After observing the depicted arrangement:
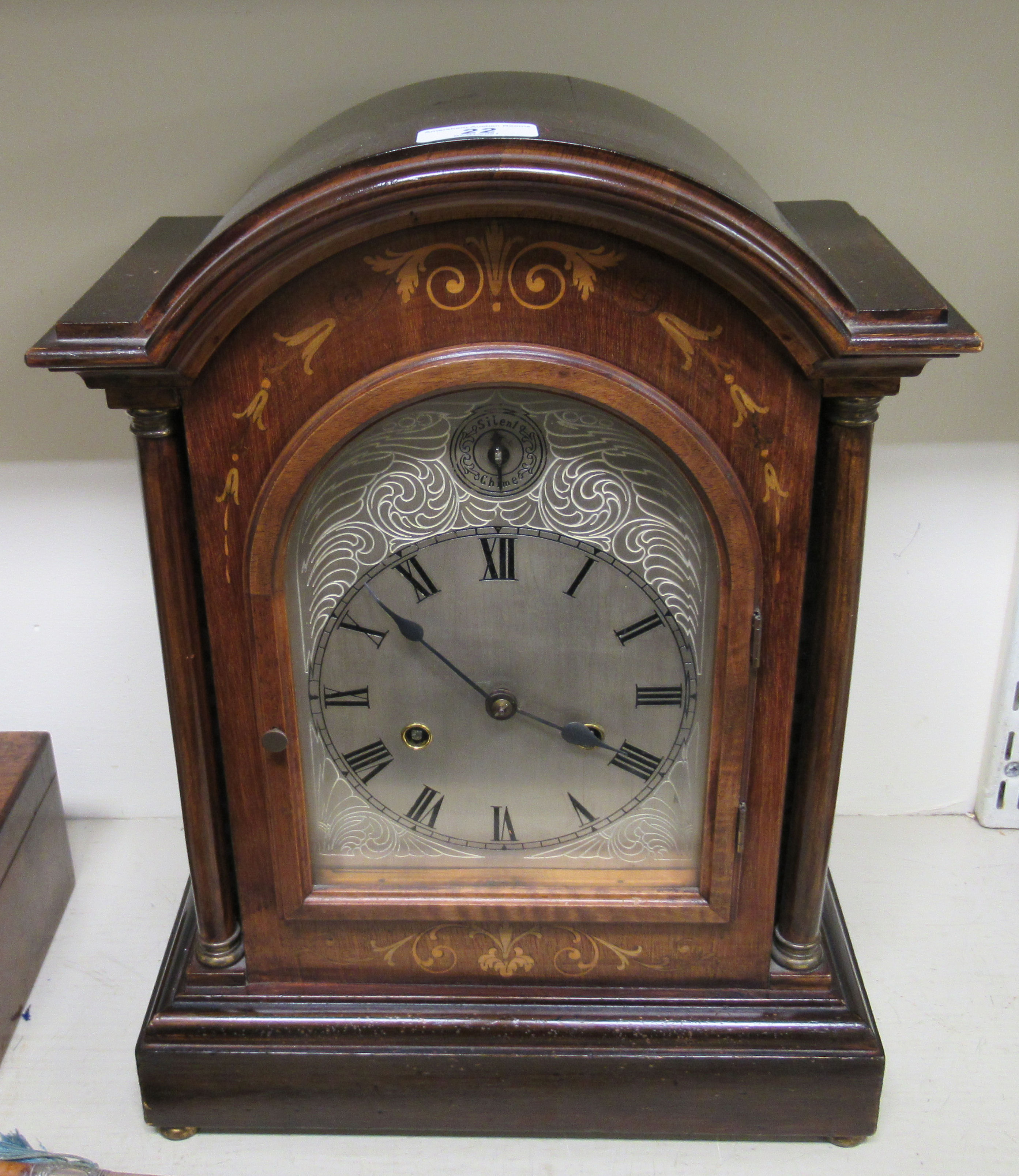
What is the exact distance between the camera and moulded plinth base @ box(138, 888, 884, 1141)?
4.02 ft

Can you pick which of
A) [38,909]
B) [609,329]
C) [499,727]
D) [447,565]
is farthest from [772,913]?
[38,909]

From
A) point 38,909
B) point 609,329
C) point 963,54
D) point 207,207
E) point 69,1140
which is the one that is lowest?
point 69,1140

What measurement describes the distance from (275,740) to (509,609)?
0.24m

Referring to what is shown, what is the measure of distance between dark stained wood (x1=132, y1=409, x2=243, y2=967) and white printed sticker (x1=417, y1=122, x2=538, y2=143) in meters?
0.31

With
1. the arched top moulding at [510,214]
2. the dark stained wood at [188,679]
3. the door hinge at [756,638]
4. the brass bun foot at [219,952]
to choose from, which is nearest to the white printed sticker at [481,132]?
the arched top moulding at [510,214]

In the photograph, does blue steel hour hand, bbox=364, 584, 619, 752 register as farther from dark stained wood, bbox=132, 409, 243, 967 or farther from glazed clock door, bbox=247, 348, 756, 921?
dark stained wood, bbox=132, 409, 243, 967

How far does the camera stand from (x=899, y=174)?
1349mm

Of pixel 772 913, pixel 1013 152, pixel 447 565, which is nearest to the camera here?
pixel 447 565

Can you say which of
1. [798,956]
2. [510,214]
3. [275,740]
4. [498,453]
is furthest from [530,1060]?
[510,214]

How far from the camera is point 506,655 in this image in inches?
44.7

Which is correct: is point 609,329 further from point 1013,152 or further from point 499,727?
point 1013,152

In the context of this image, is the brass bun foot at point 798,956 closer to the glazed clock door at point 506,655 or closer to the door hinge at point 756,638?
the glazed clock door at point 506,655

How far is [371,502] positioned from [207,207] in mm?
490

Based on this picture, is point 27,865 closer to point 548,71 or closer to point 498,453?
point 498,453
